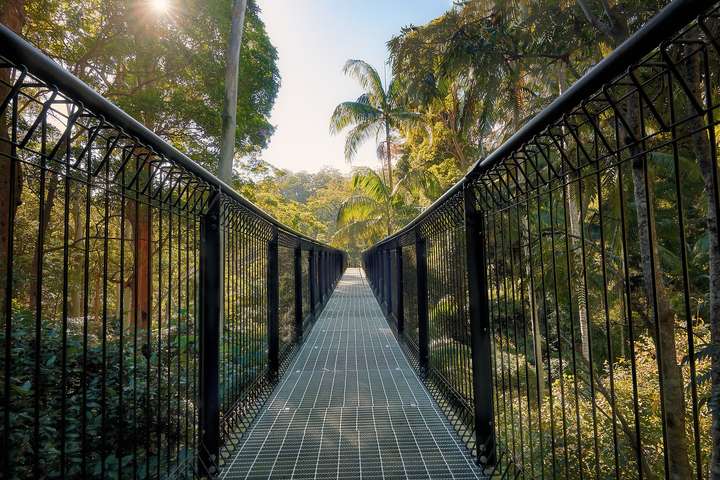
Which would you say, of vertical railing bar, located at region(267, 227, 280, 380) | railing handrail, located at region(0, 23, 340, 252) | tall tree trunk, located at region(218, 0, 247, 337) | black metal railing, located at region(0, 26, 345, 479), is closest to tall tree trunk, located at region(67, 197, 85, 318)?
tall tree trunk, located at region(218, 0, 247, 337)

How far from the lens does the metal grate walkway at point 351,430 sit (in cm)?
287

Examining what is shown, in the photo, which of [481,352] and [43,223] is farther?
[481,352]

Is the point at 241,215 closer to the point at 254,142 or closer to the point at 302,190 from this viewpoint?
the point at 254,142

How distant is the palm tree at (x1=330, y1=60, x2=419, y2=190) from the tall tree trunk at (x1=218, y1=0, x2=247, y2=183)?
13.5 meters

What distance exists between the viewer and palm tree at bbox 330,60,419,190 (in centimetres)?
2286

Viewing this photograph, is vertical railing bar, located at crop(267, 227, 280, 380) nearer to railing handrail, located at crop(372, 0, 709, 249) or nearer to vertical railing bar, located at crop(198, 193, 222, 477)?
vertical railing bar, located at crop(198, 193, 222, 477)

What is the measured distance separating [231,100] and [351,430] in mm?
7716

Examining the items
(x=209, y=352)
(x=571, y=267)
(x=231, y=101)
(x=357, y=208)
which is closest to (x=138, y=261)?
(x=209, y=352)

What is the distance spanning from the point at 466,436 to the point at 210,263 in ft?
7.49

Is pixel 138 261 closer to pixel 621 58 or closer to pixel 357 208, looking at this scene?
pixel 621 58

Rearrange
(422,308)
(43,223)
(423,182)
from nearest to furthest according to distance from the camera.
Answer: (43,223) < (422,308) < (423,182)

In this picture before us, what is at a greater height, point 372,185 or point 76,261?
point 372,185

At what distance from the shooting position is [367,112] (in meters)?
22.9

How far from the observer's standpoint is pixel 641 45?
128 cm
